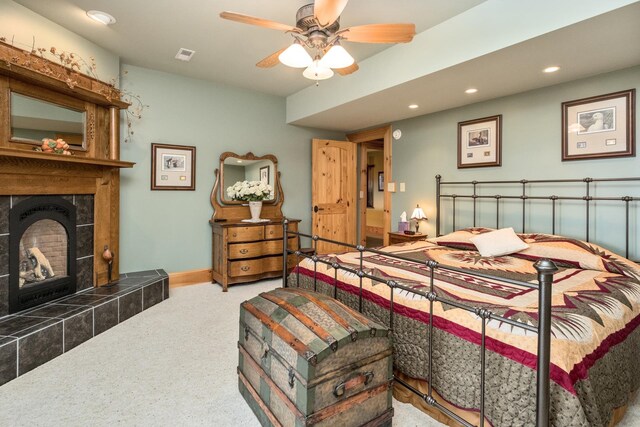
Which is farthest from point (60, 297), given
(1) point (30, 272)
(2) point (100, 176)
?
(2) point (100, 176)

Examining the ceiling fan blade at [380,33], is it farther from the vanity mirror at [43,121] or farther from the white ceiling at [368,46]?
the vanity mirror at [43,121]

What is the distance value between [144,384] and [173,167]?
2761 mm

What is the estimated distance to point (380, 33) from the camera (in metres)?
2.07

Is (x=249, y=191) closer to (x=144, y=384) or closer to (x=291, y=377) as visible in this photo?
(x=144, y=384)

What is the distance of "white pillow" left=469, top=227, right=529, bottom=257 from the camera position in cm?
271

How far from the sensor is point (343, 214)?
5.53 metres

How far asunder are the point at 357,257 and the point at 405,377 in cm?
95

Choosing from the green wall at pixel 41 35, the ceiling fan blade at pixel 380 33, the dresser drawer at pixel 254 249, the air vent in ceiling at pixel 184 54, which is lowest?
the dresser drawer at pixel 254 249

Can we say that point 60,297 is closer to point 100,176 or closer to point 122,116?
point 100,176

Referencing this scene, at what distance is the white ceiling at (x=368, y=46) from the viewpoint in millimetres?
2303

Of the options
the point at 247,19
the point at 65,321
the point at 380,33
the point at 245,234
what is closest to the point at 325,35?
the point at 380,33

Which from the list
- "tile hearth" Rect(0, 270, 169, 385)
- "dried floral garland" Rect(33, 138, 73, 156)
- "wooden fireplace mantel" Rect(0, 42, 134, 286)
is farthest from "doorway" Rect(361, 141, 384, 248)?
"dried floral garland" Rect(33, 138, 73, 156)

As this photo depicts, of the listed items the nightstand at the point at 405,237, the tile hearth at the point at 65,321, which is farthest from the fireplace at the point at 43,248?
the nightstand at the point at 405,237

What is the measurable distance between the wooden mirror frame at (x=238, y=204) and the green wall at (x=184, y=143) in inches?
3.2
